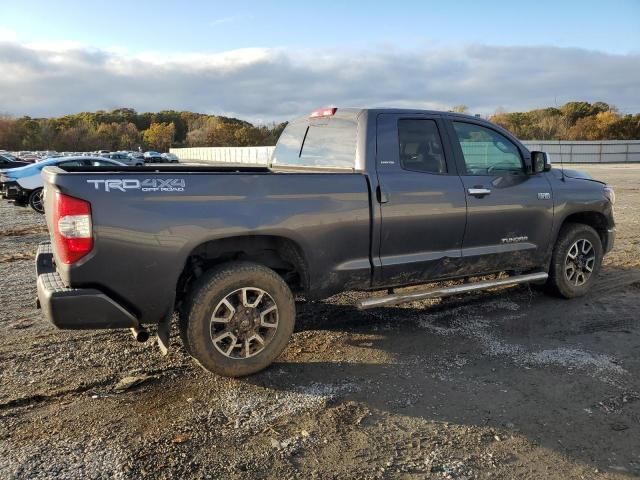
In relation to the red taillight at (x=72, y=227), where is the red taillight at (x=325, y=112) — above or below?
above

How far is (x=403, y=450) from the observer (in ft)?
10.5

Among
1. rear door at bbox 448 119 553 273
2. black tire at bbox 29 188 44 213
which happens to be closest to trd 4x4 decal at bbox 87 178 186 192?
rear door at bbox 448 119 553 273

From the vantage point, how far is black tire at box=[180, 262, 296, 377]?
3.92 metres

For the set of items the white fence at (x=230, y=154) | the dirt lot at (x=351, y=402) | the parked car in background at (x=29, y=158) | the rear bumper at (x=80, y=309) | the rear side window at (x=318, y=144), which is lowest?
the dirt lot at (x=351, y=402)

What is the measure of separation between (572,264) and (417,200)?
2536 millimetres

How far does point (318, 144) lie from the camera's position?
5.30 meters

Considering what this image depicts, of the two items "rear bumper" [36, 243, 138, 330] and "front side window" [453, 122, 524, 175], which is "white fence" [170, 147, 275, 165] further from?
"rear bumper" [36, 243, 138, 330]

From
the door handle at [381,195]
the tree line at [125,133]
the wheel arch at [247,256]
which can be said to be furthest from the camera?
the tree line at [125,133]

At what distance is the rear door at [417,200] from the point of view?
Answer: 184 inches

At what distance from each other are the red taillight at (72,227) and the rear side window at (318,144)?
225 centimetres

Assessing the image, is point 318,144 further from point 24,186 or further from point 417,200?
point 24,186

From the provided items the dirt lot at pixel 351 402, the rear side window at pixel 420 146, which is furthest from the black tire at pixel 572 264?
the rear side window at pixel 420 146

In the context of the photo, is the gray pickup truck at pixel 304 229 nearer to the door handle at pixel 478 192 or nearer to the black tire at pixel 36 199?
the door handle at pixel 478 192

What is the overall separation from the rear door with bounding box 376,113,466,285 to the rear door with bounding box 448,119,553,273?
16cm
